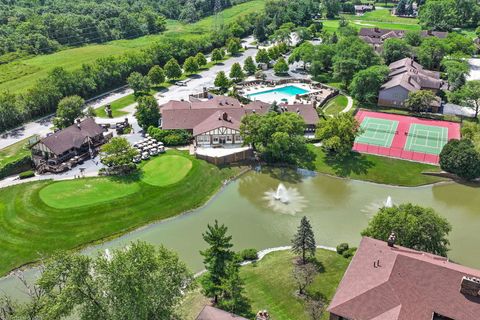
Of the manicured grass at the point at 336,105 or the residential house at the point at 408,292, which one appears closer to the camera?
the residential house at the point at 408,292

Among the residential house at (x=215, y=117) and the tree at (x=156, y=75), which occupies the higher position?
the tree at (x=156, y=75)

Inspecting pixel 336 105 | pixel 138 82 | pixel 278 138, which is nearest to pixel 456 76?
pixel 336 105

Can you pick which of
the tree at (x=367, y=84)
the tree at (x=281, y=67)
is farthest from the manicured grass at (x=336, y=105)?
the tree at (x=281, y=67)

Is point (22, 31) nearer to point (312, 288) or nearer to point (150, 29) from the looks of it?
point (150, 29)

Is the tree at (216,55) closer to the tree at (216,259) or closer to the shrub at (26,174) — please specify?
the shrub at (26,174)

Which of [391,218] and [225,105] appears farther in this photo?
[225,105]

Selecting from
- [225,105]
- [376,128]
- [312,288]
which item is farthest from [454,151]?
[225,105]

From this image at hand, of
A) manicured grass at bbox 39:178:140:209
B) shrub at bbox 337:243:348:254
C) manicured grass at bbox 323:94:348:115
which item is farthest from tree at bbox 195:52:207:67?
shrub at bbox 337:243:348:254
